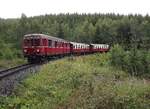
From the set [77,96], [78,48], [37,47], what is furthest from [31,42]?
[78,48]

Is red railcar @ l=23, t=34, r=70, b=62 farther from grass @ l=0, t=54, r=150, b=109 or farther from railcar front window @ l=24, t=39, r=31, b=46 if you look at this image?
grass @ l=0, t=54, r=150, b=109

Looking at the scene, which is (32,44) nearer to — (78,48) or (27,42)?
(27,42)

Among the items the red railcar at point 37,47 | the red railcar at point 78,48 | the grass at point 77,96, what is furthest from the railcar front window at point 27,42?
the red railcar at point 78,48

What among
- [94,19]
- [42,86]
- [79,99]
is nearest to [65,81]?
[42,86]

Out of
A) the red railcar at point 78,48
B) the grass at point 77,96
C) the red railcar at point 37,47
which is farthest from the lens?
the red railcar at point 78,48

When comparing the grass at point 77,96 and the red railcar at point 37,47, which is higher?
the grass at point 77,96

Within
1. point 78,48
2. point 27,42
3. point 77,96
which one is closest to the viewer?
point 77,96

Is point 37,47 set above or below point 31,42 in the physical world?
below

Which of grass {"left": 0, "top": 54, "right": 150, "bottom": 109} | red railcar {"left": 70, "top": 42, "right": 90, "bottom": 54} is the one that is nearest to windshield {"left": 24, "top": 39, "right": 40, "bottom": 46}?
grass {"left": 0, "top": 54, "right": 150, "bottom": 109}

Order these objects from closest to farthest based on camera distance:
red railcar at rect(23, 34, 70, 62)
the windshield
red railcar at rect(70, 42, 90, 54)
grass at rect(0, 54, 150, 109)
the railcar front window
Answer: grass at rect(0, 54, 150, 109) < red railcar at rect(23, 34, 70, 62) < the windshield < the railcar front window < red railcar at rect(70, 42, 90, 54)

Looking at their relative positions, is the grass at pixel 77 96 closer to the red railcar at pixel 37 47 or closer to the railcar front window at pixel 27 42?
the red railcar at pixel 37 47

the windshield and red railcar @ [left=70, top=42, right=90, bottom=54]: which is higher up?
the windshield

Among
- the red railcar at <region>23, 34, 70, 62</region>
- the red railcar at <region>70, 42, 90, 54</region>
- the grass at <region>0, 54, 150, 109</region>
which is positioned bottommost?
the red railcar at <region>70, 42, 90, 54</region>

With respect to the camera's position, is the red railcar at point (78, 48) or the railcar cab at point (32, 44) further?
the red railcar at point (78, 48)
